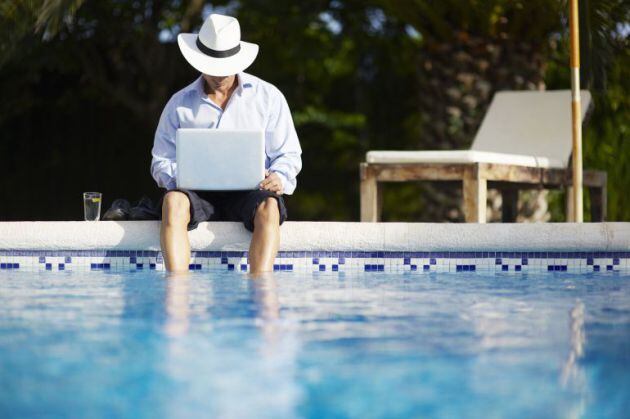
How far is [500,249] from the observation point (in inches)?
227

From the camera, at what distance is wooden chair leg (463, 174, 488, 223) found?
7031 millimetres

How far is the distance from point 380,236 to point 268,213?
0.79 m

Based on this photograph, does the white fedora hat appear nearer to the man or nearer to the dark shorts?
the man


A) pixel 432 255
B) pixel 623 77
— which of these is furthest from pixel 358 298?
pixel 623 77

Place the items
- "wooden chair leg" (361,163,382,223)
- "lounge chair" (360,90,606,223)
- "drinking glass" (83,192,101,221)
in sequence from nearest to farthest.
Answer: "drinking glass" (83,192,101,221) < "lounge chair" (360,90,606,223) < "wooden chair leg" (361,163,382,223)

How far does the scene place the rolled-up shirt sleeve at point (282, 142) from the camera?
5602mm

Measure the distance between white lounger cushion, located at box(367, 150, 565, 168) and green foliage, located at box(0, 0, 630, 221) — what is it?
859 millimetres

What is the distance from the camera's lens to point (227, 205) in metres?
5.71

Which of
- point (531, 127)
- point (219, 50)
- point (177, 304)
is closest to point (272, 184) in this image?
point (219, 50)

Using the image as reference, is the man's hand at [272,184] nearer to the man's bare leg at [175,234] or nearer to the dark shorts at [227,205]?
the dark shorts at [227,205]

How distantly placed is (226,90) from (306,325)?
256cm

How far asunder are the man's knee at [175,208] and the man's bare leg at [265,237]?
36 cm

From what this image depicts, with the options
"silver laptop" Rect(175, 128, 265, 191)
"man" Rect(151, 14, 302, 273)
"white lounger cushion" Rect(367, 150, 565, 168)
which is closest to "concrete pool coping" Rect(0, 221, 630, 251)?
"man" Rect(151, 14, 302, 273)

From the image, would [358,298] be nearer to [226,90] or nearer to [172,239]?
[172,239]
